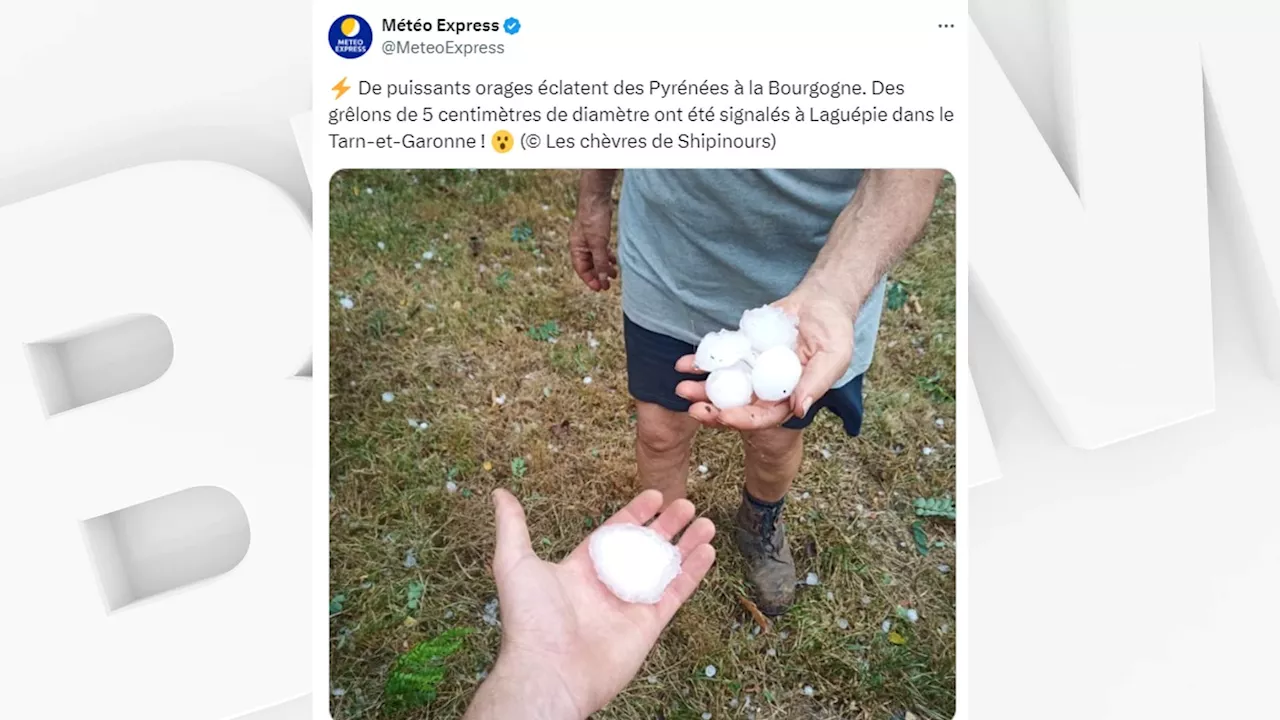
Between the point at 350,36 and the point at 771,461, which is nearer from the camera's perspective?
the point at 350,36

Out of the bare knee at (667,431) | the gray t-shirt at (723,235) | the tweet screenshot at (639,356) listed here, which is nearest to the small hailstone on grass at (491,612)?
A: the tweet screenshot at (639,356)

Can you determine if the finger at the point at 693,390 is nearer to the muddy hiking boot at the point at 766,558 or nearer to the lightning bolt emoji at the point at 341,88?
the muddy hiking boot at the point at 766,558

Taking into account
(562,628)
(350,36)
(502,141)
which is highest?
(350,36)

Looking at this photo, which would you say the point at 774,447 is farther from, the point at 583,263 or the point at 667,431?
the point at 583,263

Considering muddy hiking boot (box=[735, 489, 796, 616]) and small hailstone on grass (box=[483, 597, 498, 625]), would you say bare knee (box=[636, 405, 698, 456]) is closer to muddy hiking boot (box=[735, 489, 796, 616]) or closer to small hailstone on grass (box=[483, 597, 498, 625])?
muddy hiking boot (box=[735, 489, 796, 616])

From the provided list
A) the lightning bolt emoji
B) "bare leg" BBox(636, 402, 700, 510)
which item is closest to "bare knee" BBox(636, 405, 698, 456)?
"bare leg" BBox(636, 402, 700, 510)
